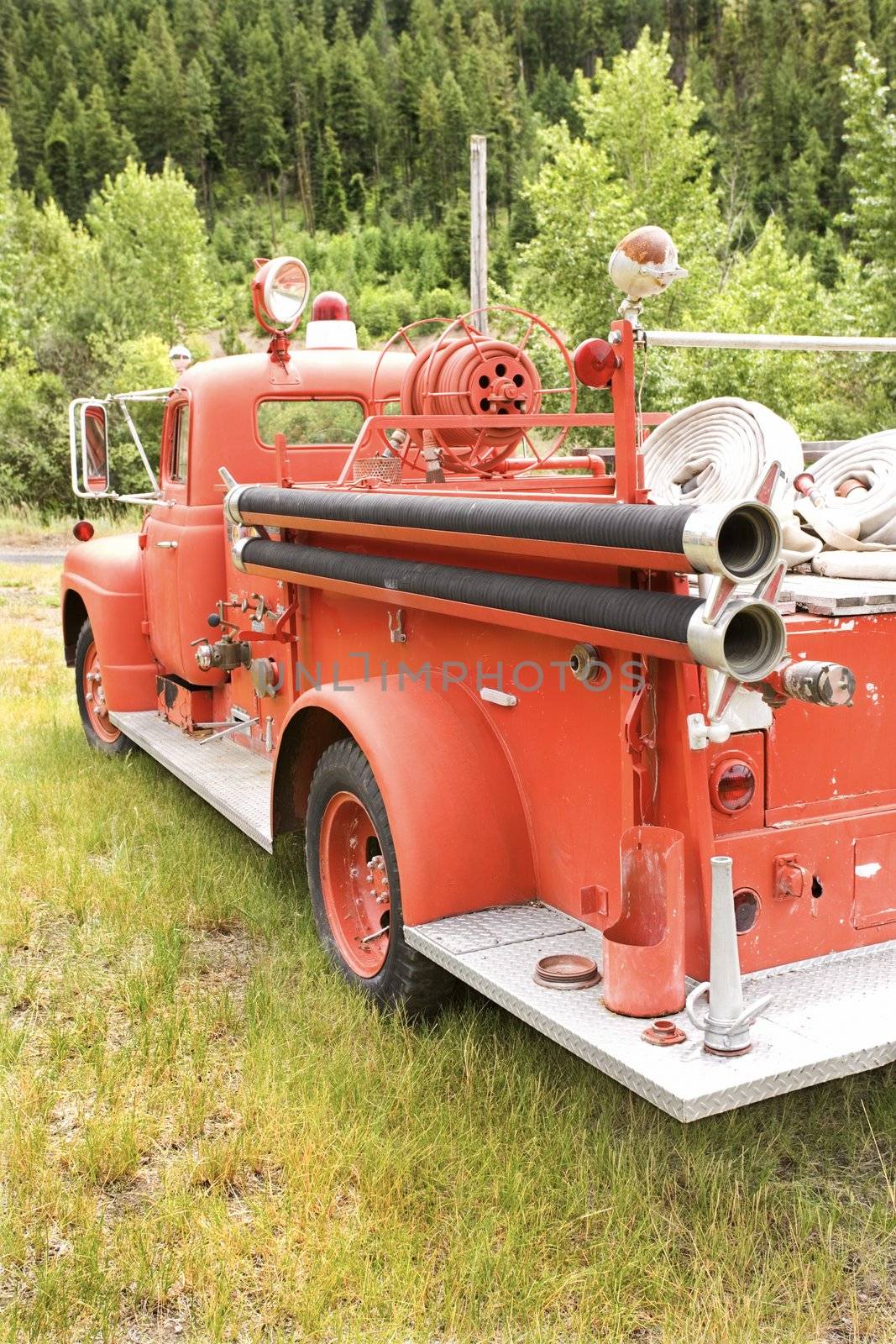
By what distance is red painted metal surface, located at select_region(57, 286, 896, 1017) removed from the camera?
7.95 ft

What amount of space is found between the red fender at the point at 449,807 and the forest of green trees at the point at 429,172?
1521 cm

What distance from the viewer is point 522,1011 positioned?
2.46 m

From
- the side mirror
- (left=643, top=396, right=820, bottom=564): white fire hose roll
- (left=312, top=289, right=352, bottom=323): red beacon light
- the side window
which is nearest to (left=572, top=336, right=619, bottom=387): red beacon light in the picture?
(left=643, top=396, right=820, bottom=564): white fire hose roll

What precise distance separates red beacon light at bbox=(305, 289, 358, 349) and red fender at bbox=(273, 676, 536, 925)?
2766 millimetres

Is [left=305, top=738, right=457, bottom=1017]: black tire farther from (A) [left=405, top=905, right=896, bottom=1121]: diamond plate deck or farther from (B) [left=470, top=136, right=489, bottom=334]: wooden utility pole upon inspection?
(B) [left=470, top=136, right=489, bottom=334]: wooden utility pole

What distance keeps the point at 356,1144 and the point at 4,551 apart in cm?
1808

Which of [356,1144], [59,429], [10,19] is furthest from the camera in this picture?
[10,19]

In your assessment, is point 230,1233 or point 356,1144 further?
point 356,1144

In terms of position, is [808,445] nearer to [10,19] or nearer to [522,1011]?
[522,1011]

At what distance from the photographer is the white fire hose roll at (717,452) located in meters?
3.15

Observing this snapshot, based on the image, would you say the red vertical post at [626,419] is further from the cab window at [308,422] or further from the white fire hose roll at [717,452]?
the cab window at [308,422]

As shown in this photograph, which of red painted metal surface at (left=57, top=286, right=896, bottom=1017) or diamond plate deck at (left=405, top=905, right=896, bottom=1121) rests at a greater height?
red painted metal surface at (left=57, top=286, right=896, bottom=1017)

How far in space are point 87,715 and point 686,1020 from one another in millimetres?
4883

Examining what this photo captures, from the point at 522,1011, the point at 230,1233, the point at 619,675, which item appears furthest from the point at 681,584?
the point at 230,1233
